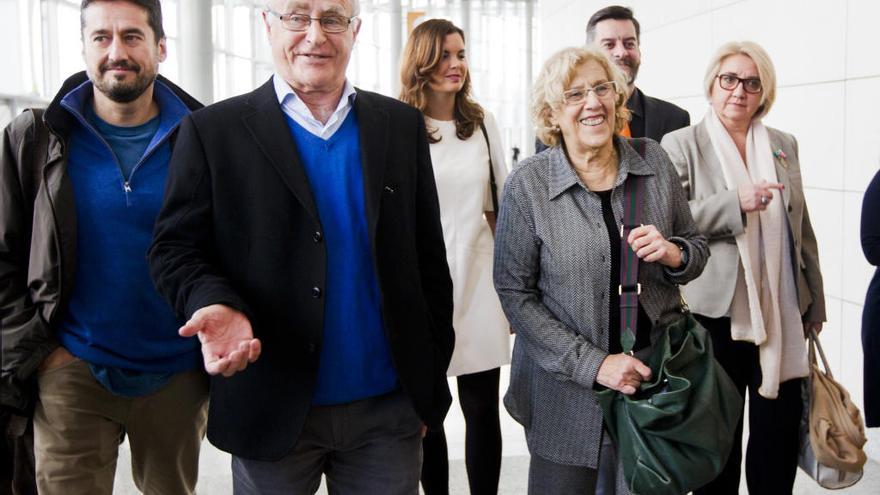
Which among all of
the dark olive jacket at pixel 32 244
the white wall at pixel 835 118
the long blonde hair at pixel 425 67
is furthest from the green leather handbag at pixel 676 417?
the white wall at pixel 835 118

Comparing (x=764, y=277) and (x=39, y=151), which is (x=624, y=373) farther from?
(x=39, y=151)

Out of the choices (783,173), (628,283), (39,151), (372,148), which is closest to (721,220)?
(783,173)

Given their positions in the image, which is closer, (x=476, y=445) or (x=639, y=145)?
(x=639, y=145)

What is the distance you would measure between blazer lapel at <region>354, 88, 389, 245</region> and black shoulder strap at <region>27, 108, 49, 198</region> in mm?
954

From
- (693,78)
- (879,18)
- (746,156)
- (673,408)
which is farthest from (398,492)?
(693,78)

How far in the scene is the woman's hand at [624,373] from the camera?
A: 7.14 feet

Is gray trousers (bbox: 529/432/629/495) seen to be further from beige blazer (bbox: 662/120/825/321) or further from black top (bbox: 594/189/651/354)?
beige blazer (bbox: 662/120/825/321)

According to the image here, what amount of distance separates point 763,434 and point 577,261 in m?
1.24

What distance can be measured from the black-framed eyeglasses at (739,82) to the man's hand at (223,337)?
6.50ft

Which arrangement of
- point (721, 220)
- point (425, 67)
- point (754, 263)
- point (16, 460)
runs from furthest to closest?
1. point (425, 67)
2. point (754, 263)
3. point (721, 220)
4. point (16, 460)

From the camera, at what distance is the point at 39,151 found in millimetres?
2346

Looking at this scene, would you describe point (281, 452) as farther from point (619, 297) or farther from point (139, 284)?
point (619, 297)

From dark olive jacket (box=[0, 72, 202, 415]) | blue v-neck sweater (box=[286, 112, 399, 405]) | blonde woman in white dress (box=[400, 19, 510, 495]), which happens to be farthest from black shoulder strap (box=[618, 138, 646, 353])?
dark olive jacket (box=[0, 72, 202, 415])

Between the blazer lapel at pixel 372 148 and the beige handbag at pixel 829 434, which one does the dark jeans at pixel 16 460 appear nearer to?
the blazer lapel at pixel 372 148
